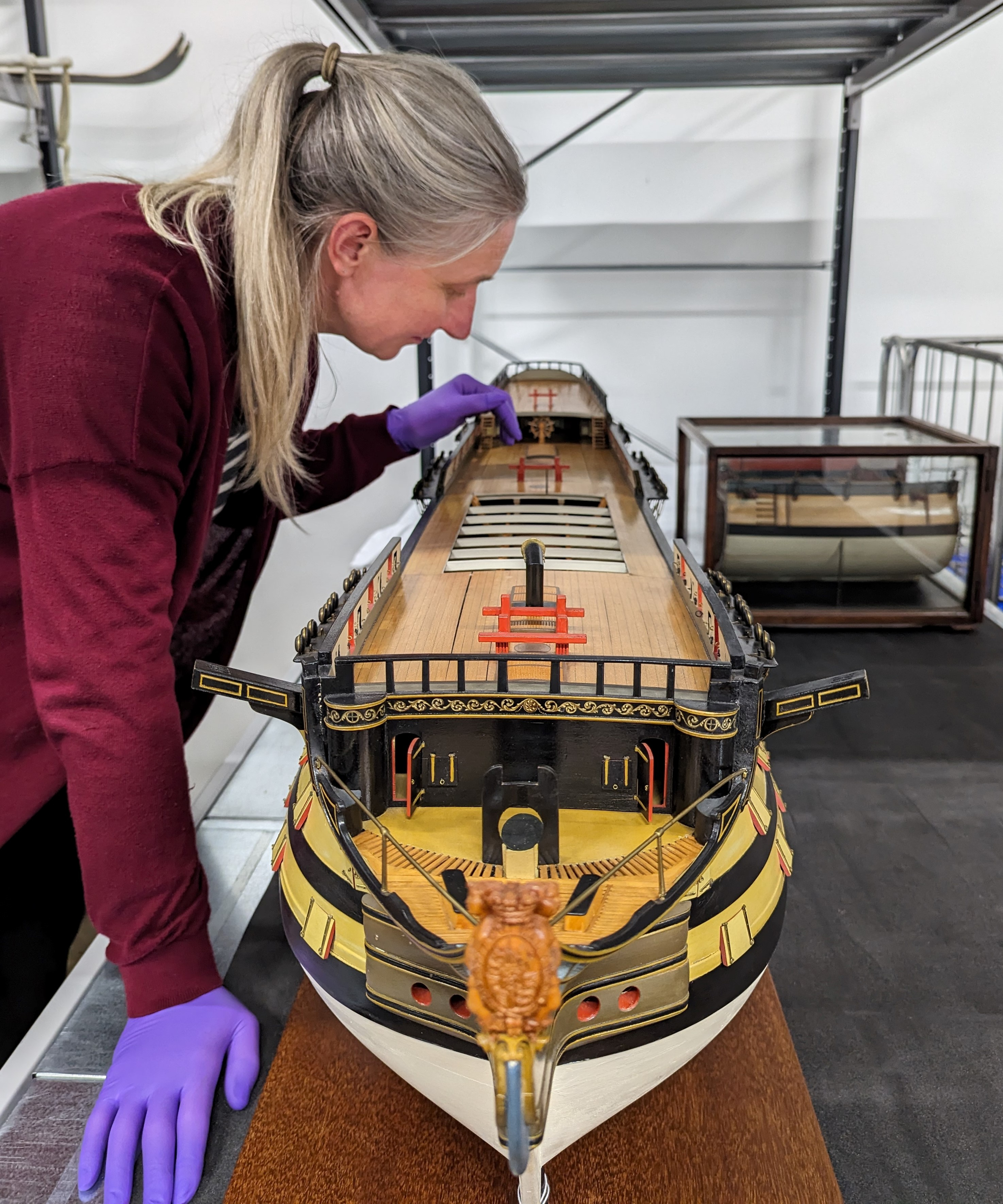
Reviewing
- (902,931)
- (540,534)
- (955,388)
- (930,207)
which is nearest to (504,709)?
(902,931)

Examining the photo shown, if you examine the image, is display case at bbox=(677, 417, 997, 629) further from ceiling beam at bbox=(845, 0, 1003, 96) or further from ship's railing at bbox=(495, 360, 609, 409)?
ceiling beam at bbox=(845, 0, 1003, 96)

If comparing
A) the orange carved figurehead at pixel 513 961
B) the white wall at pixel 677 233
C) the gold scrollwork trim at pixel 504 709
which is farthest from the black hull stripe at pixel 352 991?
the white wall at pixel 677 233

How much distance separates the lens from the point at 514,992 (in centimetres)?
108

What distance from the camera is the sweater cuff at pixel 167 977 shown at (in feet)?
5.28

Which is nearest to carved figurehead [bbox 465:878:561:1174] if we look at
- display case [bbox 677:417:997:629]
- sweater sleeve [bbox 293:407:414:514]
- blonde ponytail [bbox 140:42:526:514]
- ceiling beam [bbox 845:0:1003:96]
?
blonde ponytail [bbox 140:42:526:514]

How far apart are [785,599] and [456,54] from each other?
2.94m

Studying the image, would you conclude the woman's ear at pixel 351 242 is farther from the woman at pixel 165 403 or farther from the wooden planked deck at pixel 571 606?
the wooden planked deck at pixel 571 606

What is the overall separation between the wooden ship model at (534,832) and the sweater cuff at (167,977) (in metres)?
0.17

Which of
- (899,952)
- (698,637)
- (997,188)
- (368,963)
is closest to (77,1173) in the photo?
(368,963)

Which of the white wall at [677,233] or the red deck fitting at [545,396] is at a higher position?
the white wall at [677,233]

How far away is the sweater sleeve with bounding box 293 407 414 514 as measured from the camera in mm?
3012

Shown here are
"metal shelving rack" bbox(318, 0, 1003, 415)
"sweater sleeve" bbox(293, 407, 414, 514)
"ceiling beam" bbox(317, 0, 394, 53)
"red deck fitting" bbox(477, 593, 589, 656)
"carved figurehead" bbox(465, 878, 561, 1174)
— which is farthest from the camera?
"metal shelving rack" bbox(318, 0, 1003, 415)

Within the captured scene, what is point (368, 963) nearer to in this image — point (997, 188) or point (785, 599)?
point (785, 599)

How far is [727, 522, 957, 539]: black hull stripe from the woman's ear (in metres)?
2.91
